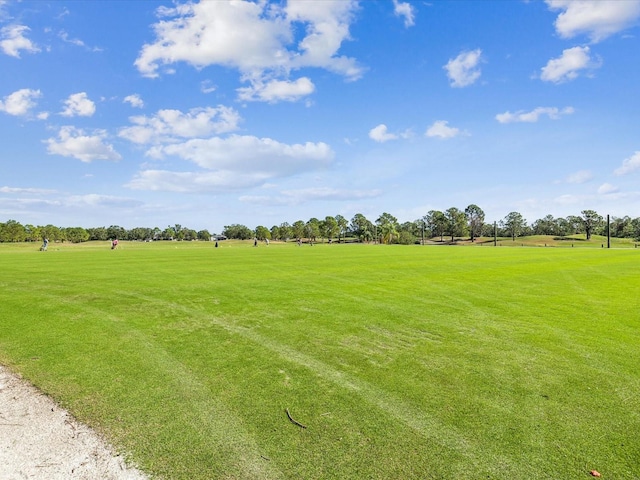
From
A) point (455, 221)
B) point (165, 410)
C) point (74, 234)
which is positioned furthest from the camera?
point (455, 221)

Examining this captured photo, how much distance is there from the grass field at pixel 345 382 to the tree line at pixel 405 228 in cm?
13369

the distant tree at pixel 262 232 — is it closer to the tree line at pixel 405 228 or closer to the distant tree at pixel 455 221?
the tree line at pixel 405 228

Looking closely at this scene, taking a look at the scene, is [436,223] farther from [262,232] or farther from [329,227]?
[262,232]

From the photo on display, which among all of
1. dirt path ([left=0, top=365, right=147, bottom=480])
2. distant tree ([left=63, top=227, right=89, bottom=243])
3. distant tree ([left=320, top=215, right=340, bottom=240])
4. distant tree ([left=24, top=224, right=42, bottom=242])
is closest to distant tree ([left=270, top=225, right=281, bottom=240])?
distant tree ([left=320, top=215, right=340, bottom=240])

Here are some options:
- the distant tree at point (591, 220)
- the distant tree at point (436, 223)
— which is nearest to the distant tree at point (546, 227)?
the distant tree at point (591, 220)

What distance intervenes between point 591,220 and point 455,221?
175 ft

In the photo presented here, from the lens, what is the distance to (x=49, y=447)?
4.29 metres

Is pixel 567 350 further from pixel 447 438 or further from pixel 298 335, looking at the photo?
pixel 298 335

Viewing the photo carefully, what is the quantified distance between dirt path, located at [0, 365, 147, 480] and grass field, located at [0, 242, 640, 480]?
18cm

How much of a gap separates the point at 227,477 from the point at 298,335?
15.8ft

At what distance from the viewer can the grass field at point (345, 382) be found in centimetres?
398

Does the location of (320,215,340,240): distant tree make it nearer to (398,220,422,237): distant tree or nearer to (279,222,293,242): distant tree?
(279,222,293,242): distant tree

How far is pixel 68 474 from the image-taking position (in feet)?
12.6

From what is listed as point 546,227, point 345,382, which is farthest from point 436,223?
point 345,382
